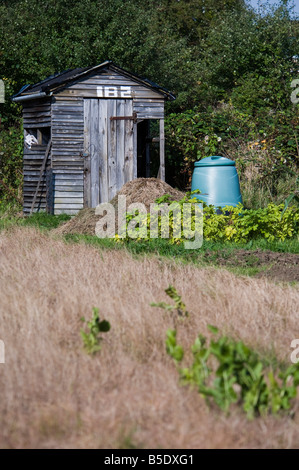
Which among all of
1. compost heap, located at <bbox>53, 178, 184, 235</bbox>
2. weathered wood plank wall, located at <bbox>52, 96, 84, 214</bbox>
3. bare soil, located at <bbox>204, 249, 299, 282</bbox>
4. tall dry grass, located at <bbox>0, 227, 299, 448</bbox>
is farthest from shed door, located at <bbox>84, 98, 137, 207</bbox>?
tall dry grass, located at <bbox>0, 227, 299, 448</bbox>

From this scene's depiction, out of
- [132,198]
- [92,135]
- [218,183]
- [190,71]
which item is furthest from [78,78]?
[190,71]

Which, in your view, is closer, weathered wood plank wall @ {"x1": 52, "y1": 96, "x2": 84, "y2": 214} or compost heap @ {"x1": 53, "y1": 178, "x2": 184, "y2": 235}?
compost heap @ {"x1": 53, "y1": 178, "x2": 184, "y2": 235}

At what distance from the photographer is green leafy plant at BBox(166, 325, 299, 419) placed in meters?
3.00

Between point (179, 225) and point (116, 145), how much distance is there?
4648 millimetres

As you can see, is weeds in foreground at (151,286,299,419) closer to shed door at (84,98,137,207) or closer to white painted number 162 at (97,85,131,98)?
shed door at (84,98,137,207)

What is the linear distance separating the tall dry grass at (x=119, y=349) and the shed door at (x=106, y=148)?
546cm

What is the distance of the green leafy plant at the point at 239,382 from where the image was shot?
9.84ft

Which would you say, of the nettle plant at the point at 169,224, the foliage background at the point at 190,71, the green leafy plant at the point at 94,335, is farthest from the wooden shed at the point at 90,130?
the green leafy plant at the point at 94,335

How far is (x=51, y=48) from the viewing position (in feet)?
57.2

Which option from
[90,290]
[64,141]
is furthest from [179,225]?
[64,141]

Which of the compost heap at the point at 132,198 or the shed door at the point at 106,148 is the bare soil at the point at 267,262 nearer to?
the compost heap at the point at 132,198

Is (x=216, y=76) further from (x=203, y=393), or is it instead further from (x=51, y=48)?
(x=203, y=393)

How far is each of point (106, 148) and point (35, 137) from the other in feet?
6.32

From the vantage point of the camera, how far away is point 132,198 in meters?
9.86
